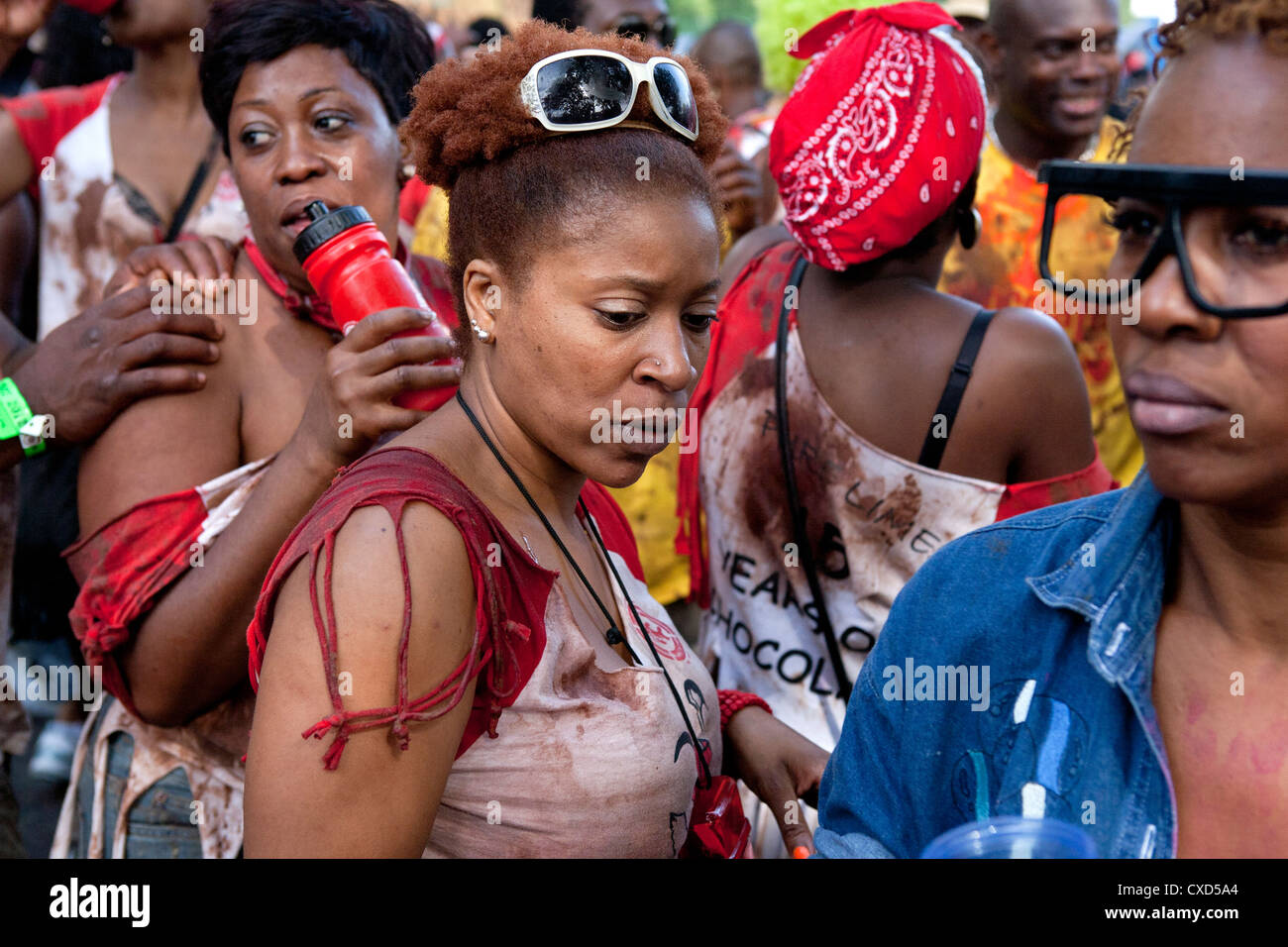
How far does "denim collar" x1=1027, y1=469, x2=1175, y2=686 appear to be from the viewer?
4.95 ft

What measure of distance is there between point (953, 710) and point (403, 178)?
1811mm

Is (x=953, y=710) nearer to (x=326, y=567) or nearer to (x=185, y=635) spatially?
(x=326, y=567)

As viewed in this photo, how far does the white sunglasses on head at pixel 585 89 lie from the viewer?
195 centimetres

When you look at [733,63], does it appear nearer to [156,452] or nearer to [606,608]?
[156,452]

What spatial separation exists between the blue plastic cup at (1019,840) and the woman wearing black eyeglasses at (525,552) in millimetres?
687

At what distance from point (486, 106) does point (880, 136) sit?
1.12m

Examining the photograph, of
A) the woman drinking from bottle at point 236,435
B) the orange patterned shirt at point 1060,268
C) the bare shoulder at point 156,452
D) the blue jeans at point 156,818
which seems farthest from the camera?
the orange patterned shirt at point 1060,268

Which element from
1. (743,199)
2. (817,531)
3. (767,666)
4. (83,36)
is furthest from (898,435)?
(83,36)

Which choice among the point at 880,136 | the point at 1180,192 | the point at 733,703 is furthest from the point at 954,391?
the point at 1180,192

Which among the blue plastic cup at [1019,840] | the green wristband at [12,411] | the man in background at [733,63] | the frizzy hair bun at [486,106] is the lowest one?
the blue plastic cup at [1019,840]

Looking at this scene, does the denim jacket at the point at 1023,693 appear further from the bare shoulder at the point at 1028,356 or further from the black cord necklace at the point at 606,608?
the bare shoulder at the point at 1028,356

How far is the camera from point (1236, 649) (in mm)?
1501

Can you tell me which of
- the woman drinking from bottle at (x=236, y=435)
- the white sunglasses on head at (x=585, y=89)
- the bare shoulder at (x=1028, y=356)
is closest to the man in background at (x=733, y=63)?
the bare shoulder at (x=1028, y=356)

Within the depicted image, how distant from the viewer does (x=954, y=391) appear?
2.73 metres
